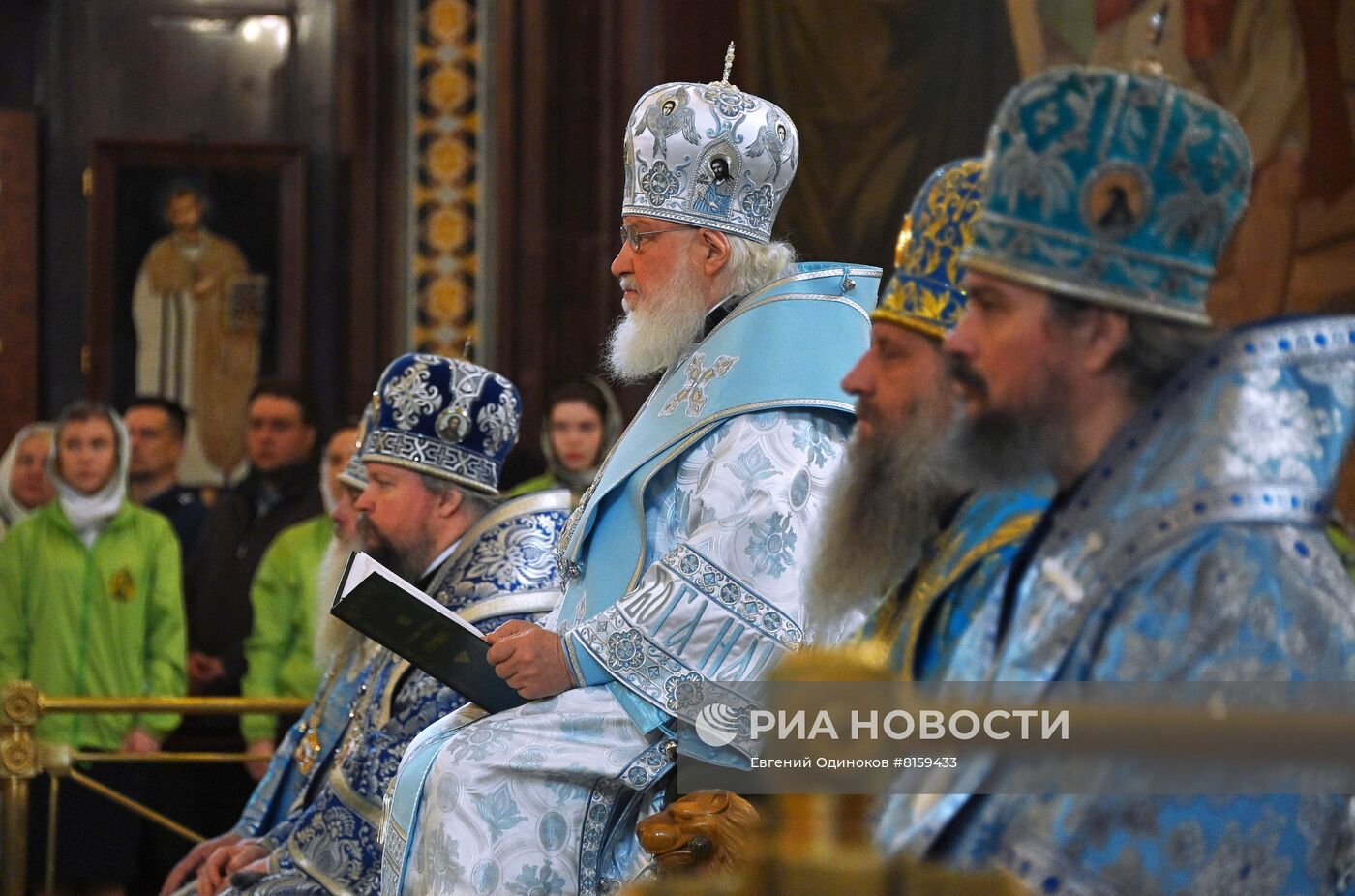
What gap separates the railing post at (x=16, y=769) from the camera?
5.42 meters

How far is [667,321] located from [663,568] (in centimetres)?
60

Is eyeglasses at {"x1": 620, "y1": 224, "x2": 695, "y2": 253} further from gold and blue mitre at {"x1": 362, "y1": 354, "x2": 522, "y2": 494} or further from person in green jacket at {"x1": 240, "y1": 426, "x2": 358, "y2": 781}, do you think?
person in green jacket at {"x1": 240, "y1": 426, "x2": 358, "y2": 781}

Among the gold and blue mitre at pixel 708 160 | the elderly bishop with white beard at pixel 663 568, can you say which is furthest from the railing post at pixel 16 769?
the gold and blue mitre at pixel 708 160

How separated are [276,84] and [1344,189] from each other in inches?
302

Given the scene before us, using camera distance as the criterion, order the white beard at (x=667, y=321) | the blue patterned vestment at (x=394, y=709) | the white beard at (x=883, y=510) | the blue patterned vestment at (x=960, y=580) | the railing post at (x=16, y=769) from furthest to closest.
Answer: the railing post at (x=16, y=769), the blue patterned vestment at (x=394, y=709), the white beard at (x=667, y=321), the white beard at (x=883, y=510), the blue patterned vestment at (x=960, y=580)

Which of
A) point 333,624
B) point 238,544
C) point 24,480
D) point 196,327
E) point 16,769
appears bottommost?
point 16,769

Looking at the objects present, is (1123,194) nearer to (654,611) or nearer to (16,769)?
(654,611)

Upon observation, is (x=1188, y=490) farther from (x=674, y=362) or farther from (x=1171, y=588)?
(x=674, y=362)

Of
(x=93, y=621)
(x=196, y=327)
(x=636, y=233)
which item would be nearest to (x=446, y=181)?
(x=196, y=327)

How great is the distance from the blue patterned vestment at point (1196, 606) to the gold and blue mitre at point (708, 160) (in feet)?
6.52

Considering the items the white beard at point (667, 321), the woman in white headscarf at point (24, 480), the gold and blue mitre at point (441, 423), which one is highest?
the white beard at point (667, 321)

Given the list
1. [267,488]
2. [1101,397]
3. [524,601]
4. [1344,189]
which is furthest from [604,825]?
[267,488]

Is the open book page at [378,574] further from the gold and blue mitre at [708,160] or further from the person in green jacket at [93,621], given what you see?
the person in green jacket at [93,621]

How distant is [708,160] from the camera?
4227mm
